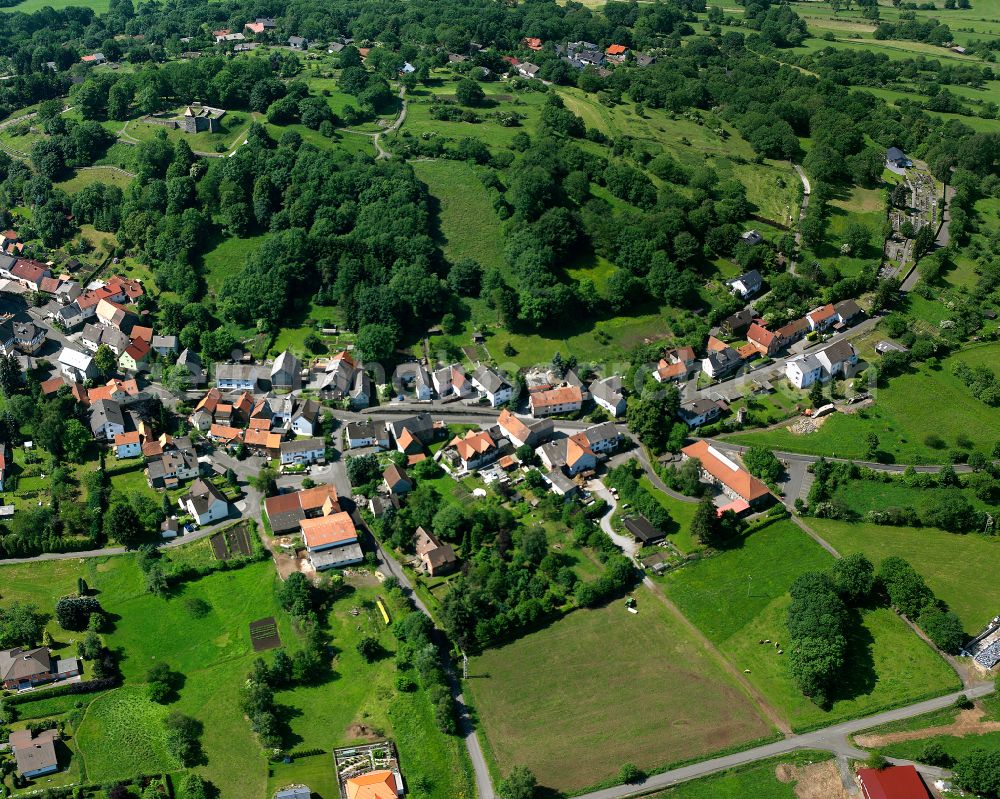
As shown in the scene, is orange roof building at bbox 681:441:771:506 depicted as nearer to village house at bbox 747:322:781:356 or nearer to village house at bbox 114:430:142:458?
village house at bbox 747:322:781:356

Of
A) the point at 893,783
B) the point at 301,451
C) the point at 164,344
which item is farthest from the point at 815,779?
the point at 164,344

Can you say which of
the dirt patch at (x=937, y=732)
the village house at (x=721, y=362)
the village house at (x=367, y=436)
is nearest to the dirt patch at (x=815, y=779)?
the dirt patch at (x=937, y=732)

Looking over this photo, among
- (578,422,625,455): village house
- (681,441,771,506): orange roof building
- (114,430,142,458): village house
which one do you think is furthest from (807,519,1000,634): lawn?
(114,430,142,458): village house

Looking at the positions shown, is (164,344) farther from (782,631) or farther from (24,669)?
(782,631)

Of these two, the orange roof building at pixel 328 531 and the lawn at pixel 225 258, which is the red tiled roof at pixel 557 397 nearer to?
the orange roof building at pixel 328 531

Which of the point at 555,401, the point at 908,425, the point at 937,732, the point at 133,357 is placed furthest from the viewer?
the point at 133,357
